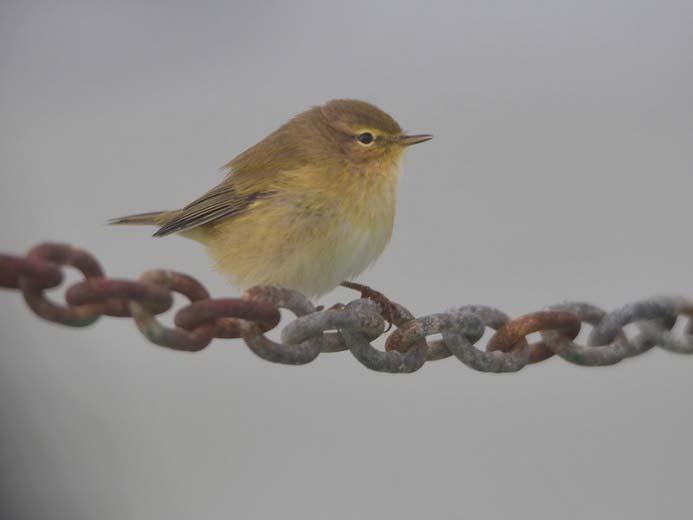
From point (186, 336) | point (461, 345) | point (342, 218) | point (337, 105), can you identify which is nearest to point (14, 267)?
point (186, 336)

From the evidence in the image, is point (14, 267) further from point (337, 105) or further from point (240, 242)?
point (337, 105)

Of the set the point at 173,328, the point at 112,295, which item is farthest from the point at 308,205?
the point at 112,295

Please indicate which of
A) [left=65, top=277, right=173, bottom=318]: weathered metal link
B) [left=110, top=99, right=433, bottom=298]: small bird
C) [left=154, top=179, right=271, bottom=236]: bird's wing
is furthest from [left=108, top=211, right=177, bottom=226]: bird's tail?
[left=65, top=277, right=173, bottom=318]: weathered metal link

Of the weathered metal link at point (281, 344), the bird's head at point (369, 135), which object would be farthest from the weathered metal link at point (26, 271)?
the bird's head at point (369, 135)

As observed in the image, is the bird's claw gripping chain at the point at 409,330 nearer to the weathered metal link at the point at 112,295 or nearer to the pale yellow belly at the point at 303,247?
the weathered metal link at the point at 112,295

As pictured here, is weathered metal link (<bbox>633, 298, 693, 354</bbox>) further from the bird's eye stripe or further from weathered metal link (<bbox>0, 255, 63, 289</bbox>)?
the bird's eye stripe

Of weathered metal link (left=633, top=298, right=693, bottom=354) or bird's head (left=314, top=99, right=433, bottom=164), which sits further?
bird's head (left=314, top=99, right=433, bottom=164)

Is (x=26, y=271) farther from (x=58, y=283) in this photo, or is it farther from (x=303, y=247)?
(x=303, y=247)
